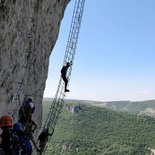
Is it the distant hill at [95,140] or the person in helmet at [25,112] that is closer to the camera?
the person in helmet at [25,112]

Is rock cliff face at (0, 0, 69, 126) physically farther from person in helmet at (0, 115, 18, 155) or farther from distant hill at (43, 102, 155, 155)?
distant hill at (43, 102, 155, 155)

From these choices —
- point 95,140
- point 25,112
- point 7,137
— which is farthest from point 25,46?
point 95,140

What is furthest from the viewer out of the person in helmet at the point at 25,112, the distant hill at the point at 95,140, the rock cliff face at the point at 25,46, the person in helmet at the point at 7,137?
the distant hill at the point at 95,140

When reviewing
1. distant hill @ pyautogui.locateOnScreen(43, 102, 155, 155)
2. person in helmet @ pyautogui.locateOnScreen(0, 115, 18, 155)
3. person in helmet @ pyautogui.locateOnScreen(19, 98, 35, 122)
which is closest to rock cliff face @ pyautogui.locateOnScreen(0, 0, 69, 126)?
person in helmet @ pyautogui.locateOnScreen(19, 98, 35, 122)

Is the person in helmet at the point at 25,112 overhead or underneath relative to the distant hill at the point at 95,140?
overhead

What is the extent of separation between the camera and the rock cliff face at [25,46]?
43.2 ft

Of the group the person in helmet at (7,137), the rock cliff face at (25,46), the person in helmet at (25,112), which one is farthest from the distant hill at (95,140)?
the person in helmet at (7,137)

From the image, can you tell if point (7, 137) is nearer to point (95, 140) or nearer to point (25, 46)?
point (25, 46)

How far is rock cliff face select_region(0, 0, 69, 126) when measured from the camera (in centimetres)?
1316

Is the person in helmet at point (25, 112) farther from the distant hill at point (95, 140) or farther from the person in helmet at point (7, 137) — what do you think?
the distant hill at point (95, 140)

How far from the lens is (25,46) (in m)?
15.9

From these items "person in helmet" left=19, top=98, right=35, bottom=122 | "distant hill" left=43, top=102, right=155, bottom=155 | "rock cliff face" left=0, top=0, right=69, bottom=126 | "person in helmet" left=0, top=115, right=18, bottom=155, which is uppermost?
"rock cliff face" left=0, top=0, right=69, bottom=126

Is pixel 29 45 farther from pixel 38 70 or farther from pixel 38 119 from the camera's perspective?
pixel 38 119

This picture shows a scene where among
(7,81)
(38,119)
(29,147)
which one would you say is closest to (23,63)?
(7,81)
